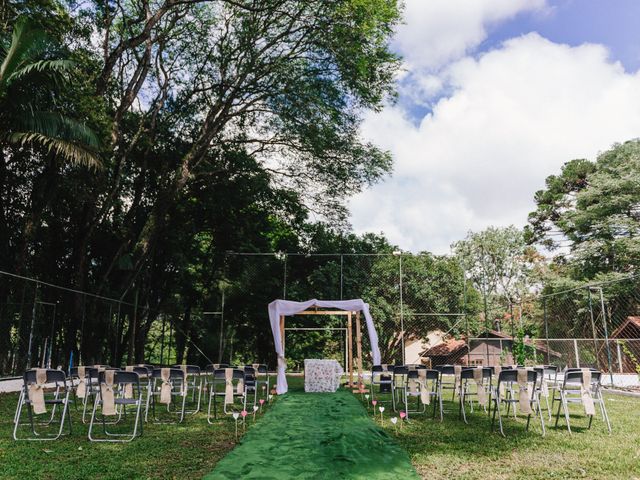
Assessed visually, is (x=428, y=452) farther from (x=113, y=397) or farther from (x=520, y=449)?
(x=113, y=397)

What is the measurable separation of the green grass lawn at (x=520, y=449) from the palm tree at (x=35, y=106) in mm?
8185

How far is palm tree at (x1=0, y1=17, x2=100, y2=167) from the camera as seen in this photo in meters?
8.96

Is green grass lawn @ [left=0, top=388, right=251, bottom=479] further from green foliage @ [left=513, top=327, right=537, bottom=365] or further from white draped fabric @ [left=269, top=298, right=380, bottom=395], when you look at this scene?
green foliage @ [left=513, top=327, right=537, bottom=365]

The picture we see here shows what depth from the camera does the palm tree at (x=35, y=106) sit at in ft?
29.4

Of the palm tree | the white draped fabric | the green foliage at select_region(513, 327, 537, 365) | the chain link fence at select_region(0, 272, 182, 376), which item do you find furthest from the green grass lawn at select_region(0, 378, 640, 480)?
the green foliage at select_region(513, 327, 537, 365)

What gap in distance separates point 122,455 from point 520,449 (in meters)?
4.28

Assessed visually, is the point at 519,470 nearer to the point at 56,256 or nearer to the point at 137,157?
the point at 56,256

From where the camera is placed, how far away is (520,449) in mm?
5488

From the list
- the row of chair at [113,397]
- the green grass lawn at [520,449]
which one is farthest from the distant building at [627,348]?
the row of chair at [113,397]

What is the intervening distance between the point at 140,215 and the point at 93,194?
4640 millimetres

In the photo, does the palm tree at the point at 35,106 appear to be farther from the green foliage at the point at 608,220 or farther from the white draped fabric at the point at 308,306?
the green foliage at the point at 608,220

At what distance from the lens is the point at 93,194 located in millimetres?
13234

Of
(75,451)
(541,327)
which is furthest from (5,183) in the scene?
(541,327)

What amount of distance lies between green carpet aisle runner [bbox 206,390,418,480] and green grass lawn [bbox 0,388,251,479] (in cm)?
30
